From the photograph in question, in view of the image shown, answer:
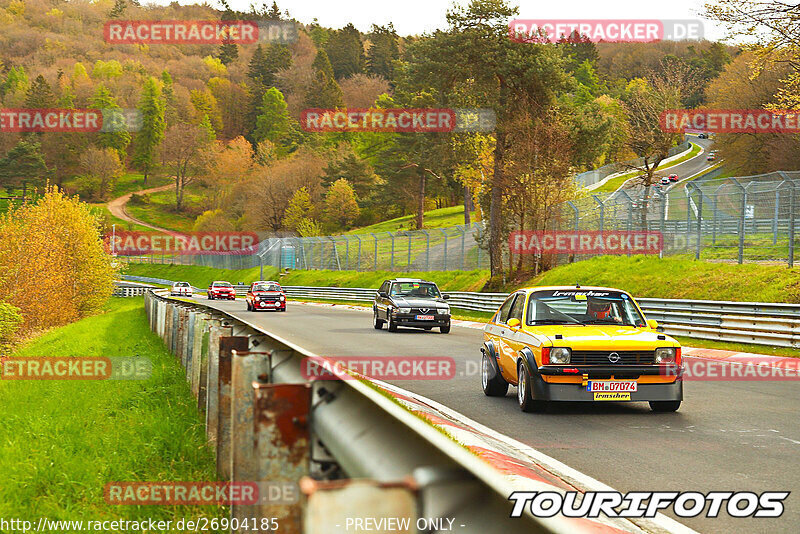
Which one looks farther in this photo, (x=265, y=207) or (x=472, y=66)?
(x=265, y=207)

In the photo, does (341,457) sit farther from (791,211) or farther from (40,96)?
(40,96)

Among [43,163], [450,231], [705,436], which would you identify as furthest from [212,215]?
[705,436]

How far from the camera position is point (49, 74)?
182000 mm

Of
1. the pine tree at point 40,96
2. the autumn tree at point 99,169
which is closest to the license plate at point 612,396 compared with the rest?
the autumn tree at point 99,169

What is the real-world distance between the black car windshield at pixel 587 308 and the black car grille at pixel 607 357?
1.17m

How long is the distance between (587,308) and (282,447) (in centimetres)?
946

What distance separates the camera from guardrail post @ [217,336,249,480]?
5.16m

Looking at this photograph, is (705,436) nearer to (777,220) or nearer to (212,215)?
(777,220)

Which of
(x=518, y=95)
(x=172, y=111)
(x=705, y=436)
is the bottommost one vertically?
(x=705, y=436)

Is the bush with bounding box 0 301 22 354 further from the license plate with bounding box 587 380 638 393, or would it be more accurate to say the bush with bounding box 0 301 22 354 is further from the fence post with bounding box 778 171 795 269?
the fence post with bounding box 778 171 795 269

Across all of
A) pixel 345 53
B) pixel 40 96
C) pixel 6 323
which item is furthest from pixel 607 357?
pixel 345 53

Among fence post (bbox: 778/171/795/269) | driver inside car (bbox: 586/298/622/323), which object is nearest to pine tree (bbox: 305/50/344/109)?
fence post (bbox: 778/171/795/269)

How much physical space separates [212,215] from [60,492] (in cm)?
11865

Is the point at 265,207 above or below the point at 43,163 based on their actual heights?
below
